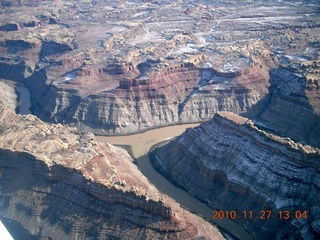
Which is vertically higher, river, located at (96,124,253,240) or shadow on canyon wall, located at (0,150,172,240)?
shadow on canyon wall, located at (0,150,172,240)

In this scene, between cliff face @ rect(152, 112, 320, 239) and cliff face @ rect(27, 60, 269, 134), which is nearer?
cliff face @ rect(152, 112, 320, 239)

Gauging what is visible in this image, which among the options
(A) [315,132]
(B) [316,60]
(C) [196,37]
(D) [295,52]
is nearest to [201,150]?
(A) [315,132]

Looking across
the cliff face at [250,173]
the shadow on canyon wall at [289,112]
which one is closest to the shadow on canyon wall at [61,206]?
the cliff face at [250,173]

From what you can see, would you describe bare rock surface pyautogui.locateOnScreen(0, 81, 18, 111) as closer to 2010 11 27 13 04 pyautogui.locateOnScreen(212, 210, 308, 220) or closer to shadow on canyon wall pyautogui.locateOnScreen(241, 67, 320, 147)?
shadow on canyon wall pyautogui.locateOnScreen(241, 67, 320, 147)

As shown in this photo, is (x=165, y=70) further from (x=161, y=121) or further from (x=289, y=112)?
(x=289, y=112)

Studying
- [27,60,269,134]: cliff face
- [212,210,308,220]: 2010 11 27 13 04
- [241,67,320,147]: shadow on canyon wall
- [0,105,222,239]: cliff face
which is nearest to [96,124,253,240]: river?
[212,210,308,220]: 2010 11 27 13 04

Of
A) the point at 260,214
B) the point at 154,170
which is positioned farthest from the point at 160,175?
the point at 260,214

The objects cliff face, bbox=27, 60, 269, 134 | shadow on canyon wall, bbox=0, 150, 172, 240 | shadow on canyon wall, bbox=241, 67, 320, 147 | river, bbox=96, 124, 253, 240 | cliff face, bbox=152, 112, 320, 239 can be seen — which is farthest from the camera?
cliff face, bbox=27, 60, 269, 134
